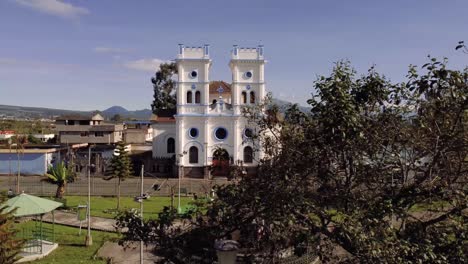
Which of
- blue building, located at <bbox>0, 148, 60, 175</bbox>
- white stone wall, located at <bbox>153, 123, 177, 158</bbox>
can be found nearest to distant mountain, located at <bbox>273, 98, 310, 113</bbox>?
white stone wall, located at <bbox>153, 123, 177, 158</bbox>

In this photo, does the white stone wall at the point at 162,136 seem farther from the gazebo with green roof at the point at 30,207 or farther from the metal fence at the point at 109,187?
the gazebo with green roof at the point at 30,207

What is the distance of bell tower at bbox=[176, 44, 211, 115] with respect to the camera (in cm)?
3603

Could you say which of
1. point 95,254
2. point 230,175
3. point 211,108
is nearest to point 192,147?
point 211,108

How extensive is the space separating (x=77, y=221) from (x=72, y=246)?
436 centimetres

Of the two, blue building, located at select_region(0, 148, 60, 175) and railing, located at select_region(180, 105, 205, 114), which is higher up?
railing, located at select_region(180, 105, 205, 114)

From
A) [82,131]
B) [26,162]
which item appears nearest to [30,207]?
[26,162]

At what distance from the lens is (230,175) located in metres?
6.59

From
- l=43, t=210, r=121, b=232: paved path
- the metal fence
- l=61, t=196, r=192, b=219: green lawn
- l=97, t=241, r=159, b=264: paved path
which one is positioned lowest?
l=97, t=241, r=159, b=264: paved path

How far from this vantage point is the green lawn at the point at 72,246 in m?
14.6

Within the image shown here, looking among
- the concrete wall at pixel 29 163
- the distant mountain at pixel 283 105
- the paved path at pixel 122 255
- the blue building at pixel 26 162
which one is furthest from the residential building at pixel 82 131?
the distant mountain at pixel 283 105

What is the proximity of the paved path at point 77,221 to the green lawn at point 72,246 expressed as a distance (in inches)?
19.0

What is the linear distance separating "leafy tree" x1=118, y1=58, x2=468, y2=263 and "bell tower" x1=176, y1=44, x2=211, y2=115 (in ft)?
98.9

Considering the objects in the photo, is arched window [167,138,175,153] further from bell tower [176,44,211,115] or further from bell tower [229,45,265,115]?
bell tower [229,45,265,115]

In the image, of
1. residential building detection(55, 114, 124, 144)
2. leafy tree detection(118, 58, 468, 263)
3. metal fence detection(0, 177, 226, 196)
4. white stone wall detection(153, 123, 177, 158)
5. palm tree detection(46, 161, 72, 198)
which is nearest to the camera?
leafy tree detection(118, 58, 468, 263)
